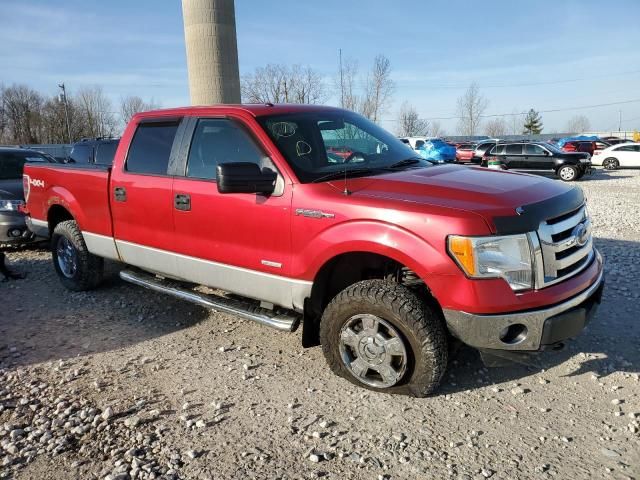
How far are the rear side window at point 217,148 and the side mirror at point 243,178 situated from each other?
10.3 inches

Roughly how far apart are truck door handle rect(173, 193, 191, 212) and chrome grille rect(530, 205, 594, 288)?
2.68 m

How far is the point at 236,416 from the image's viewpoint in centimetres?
322

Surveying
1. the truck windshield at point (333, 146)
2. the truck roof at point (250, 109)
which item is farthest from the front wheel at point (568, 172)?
the truck roof at point (250, 109)

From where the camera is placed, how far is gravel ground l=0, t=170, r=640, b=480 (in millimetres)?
Result: 2717

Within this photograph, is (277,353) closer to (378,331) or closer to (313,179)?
(378,331)

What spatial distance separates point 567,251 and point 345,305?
1.46 m

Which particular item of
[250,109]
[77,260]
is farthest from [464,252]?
[77,260]

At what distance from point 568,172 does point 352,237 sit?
20.1 m

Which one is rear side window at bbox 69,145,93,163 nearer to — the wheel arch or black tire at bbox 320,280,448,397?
the wheel arch

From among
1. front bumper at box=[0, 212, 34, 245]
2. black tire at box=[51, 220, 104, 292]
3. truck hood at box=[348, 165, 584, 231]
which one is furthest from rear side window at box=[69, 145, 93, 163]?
truck hood at box=[348, 165, 584, 231]

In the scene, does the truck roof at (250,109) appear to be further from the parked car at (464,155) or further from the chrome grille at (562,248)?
the parked car at (464,155)

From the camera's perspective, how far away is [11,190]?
7824 millimetres

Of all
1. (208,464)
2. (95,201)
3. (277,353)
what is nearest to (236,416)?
(208,464)

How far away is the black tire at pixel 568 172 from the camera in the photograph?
20.3 m
